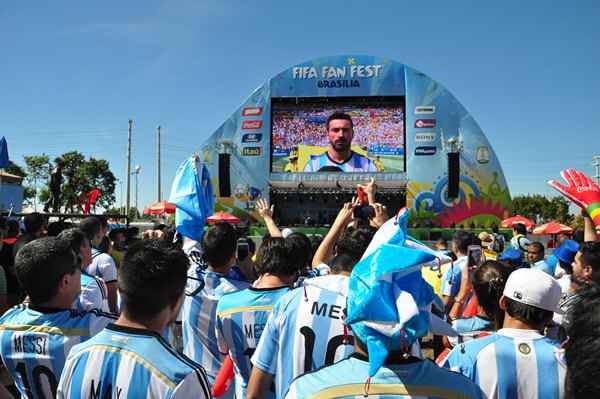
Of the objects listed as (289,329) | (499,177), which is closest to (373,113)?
(499,177)

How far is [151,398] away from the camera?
154 cm

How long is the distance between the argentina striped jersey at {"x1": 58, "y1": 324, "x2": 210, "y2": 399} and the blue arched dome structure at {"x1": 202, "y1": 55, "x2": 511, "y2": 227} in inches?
939

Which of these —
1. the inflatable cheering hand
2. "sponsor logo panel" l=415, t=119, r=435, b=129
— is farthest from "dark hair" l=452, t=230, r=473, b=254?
"sponsor logo panel" l=415, t=119, r=435, b=129

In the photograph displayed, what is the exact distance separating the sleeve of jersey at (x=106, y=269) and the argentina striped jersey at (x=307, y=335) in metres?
2.59

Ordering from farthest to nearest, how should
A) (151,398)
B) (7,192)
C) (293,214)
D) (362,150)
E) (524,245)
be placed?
(293,214)
(362,150)
(7,192)
(524,245)
(151,398)

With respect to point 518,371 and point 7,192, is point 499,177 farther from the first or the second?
point 7,192

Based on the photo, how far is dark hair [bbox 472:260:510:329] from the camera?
246 centimetres

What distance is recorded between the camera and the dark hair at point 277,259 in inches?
100

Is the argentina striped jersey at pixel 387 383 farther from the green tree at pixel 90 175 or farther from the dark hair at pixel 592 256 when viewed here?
the green tree at pixel 90 175

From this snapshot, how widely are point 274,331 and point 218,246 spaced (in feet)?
3.19

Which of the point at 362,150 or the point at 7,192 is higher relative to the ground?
the point at 362,150

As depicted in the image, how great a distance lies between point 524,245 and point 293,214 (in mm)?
Result: 23478

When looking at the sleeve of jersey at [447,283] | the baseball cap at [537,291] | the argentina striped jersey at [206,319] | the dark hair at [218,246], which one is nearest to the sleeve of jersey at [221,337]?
the argentina striped jersey at [206,319]

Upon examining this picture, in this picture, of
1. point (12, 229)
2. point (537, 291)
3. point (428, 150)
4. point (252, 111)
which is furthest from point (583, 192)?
point (252, 111)
